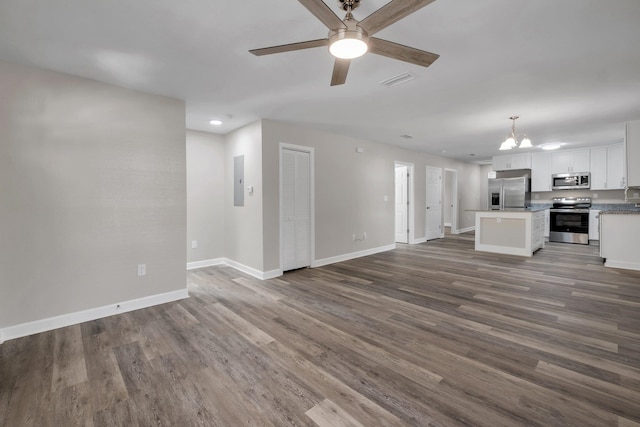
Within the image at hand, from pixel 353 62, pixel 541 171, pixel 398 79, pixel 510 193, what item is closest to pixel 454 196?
pixel 510 193

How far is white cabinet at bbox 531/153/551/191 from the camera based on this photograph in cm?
767

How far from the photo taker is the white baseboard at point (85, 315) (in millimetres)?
2643

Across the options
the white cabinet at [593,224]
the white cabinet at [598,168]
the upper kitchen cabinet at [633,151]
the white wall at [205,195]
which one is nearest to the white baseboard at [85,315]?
the white wall at [205,195]

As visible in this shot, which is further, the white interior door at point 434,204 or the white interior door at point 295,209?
the white interior door at point 434,204

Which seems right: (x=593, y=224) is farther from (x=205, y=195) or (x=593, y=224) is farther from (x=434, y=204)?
(x=205, y=195)

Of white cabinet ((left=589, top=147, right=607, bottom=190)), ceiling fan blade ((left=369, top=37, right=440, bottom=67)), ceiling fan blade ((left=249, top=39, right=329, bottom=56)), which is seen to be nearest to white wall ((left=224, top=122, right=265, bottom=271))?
ceiling fan blade ((left=249, top=39, right=329, bottom=56))

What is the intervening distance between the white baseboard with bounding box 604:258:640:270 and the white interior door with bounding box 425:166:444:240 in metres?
3.65

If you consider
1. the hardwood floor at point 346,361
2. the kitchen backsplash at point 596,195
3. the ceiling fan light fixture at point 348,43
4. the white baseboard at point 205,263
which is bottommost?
the hardwood floor at point 346,361

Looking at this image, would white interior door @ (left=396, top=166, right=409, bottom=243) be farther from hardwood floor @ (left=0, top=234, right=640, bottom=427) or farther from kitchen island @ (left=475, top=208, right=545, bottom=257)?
hardwood floor @ (left=0, top=234, right=640, bottom=427)

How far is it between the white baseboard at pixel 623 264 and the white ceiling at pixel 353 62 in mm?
2399

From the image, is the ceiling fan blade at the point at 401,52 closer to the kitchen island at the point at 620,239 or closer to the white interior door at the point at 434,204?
the kitchen island at the point at 620,239

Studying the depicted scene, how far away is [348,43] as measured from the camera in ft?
5.61

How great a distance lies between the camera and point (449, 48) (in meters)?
2.39

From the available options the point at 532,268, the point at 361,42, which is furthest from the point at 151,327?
the point at 532,268
